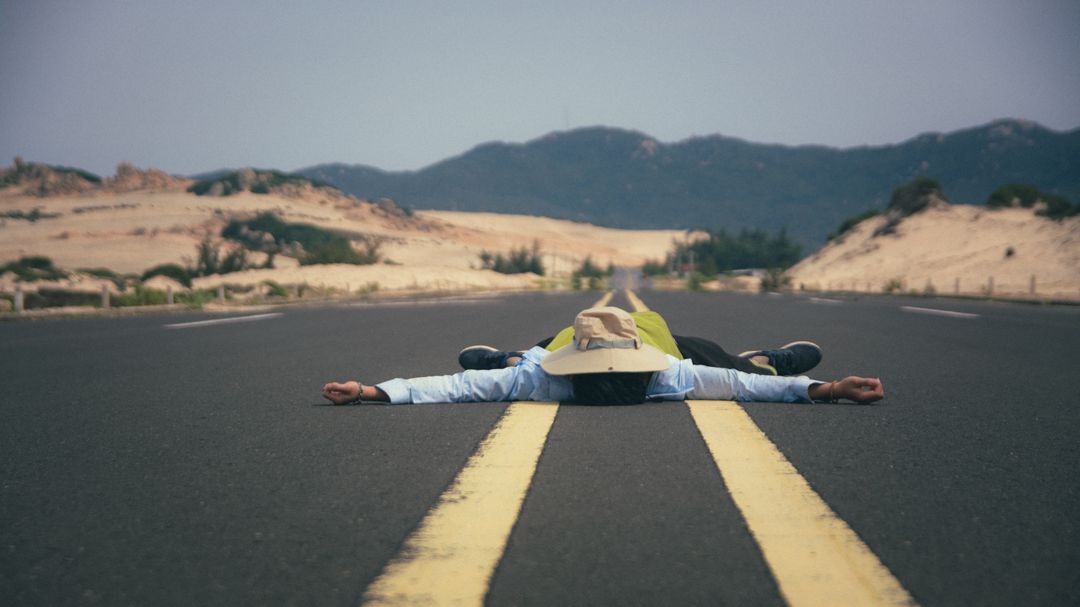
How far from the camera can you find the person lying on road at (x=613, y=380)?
5352mm

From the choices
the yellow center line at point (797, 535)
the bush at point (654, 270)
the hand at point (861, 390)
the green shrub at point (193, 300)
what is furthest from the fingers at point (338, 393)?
the bush at point (654, 270)

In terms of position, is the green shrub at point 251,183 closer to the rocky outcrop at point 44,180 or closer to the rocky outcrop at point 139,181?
the rocky outcrop at point 139,181

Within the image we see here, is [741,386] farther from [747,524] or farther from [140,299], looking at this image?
[140,299]

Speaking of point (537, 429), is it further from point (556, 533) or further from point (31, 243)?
point (31, 243)

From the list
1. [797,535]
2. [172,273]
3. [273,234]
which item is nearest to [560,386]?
[797,535]

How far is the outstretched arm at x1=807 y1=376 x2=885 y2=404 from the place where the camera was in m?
5.34

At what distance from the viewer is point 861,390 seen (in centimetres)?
536

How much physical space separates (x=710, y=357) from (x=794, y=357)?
946 millimetres

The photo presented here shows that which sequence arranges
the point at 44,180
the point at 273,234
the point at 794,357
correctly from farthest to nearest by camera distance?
the point at 44,180, the point at 273,234, the point at 794,357

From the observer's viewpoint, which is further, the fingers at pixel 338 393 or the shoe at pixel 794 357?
the shoe at pixel 794 357

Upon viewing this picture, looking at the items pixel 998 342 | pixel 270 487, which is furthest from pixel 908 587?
pixel 998 342

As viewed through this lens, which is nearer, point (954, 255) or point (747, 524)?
point (747, 524)

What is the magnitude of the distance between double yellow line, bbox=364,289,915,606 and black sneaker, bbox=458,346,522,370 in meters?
2.21

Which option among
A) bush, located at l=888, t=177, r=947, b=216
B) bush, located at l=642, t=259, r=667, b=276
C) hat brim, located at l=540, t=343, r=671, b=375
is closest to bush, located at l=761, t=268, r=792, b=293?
bush, located at l=888, t=177, r=947, b=216
